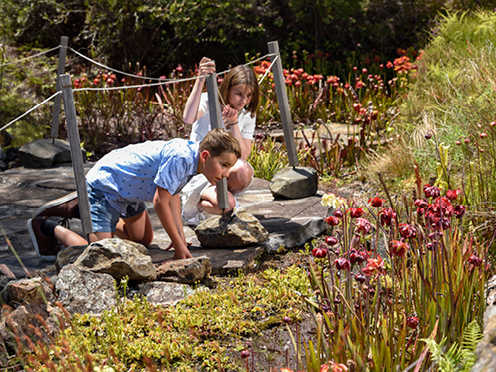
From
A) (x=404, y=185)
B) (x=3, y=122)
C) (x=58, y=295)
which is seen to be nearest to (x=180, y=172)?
(x=58, y=295)

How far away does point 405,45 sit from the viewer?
10914mm

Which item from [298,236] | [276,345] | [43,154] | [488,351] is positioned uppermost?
[43,154]

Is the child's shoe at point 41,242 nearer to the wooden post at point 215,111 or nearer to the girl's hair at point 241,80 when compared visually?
the wooden post at point 215,111

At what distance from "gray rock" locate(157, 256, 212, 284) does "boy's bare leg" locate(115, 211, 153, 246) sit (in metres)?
0.67

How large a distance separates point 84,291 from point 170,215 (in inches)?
27.4

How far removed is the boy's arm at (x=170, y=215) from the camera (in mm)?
3111

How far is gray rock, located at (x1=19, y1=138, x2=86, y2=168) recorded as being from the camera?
246 inches

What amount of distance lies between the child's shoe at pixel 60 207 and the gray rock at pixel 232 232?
0.92 meters

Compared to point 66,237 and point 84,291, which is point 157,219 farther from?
point 84,291

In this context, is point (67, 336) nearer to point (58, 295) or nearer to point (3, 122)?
point (58, 295)

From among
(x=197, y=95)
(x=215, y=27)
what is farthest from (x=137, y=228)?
(x=215, y=27)

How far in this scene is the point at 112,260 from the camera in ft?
9.40

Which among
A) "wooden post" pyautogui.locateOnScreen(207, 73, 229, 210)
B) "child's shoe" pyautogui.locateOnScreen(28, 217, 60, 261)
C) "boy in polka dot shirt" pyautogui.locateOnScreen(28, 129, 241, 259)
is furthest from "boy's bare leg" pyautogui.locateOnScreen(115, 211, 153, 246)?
"wooden post" pyautogui.locateOnScreen(207, 73, 229, 210)

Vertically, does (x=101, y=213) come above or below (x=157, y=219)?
above
